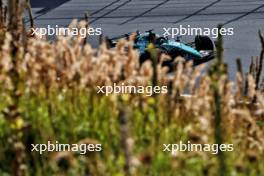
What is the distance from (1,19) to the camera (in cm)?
489

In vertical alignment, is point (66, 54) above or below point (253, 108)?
above

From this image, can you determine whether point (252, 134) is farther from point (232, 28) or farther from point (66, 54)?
point (232, 28)

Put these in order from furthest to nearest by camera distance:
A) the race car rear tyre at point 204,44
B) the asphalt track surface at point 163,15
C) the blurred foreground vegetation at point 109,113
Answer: the asphalt track surface at point 163,15 < the race car rear tyre at point 204,44 < the blurred foreground vegetation at point 109,113

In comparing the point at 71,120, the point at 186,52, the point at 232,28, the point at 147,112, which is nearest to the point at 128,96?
the point at 147,112

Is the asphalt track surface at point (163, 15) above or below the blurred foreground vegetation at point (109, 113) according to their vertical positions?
above

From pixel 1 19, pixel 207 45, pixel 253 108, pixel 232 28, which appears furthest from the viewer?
pixel 232 28

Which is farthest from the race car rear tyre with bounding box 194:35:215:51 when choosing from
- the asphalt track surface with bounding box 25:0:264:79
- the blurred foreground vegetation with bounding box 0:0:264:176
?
the blurred foreground vegetation with bounding box 0:0:264:176

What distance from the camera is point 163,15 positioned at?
26.5 metres

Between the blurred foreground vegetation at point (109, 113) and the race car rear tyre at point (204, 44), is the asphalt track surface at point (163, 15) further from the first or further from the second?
the blurred foreground vegetation at point (109, 113)

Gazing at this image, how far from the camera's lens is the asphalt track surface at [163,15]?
23370mm

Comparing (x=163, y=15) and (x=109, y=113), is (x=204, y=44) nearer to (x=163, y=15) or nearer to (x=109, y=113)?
(x=163, y=15)

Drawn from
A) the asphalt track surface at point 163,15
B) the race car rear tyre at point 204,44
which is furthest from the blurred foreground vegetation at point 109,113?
the asphalt track surface at point 163,15

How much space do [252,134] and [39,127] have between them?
1.29 m

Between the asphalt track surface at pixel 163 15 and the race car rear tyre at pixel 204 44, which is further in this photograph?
the asphalt track surface at pixel 163 15
